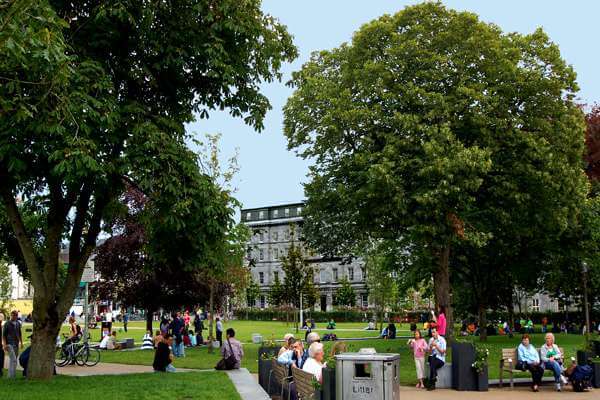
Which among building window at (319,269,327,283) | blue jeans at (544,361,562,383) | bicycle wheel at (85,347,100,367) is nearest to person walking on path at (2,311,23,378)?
bicycle wheel at (85,347,100,367)

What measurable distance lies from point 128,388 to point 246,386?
2.38 m

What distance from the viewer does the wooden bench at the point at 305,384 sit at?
1134 centimetres

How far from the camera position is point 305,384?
1170cm

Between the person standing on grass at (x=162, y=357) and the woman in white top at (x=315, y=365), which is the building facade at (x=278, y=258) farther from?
the woman in white top at (x=315, y=365)

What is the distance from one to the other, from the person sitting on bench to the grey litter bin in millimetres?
6237

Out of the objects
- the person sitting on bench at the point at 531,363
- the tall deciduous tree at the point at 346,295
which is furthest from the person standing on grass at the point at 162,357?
the tall deciduous tree at the point at 346,295

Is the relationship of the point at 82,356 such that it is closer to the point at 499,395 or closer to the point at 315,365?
the point at 315,365

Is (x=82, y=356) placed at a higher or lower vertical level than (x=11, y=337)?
lower

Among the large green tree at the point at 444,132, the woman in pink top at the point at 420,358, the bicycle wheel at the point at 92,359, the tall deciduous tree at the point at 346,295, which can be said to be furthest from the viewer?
the tall deciduous tree at the point at 346,295

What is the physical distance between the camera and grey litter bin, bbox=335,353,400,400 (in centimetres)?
1235

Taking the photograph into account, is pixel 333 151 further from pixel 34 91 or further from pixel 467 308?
pixel 467 308

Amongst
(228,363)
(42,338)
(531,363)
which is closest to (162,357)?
(228,363)

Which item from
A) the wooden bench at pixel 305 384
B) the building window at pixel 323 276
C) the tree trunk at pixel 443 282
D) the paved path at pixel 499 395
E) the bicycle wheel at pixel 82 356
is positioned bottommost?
the paved path at pixel 499 395

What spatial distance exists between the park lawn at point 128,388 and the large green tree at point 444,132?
12.0m
